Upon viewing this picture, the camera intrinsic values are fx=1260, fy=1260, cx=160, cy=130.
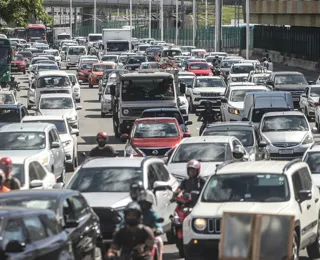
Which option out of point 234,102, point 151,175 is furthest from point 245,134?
point 234,102

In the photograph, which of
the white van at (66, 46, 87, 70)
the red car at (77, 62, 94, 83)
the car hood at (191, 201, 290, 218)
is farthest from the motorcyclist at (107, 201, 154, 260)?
the white van at (66, 46, 87, 70)

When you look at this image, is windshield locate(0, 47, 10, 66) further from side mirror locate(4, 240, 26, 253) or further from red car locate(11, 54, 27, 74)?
side mirror locate(4, 240, 26, 253)

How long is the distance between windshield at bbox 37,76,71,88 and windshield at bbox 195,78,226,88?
5.83 metres

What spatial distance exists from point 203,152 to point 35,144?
445 centimetres

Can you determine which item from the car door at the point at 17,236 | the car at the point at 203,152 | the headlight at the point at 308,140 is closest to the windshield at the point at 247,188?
the car door at the point at 17,236

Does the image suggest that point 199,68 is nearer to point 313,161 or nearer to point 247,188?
point 313,161

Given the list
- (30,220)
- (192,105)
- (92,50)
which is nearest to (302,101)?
(192,105)

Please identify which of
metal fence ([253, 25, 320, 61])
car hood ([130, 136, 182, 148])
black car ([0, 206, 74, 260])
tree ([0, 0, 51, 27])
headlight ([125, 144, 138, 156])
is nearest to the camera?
black car ([0, 206, 74, 260])

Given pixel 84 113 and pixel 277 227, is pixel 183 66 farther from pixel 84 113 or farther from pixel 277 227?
pixel 277 227

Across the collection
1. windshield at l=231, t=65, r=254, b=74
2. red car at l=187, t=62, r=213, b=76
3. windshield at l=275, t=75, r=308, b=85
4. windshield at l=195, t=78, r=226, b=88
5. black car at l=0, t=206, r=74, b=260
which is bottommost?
red car at l=187, t=62, r=213, b=76

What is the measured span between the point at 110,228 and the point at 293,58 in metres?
81.2

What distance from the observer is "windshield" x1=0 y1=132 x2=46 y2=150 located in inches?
1075

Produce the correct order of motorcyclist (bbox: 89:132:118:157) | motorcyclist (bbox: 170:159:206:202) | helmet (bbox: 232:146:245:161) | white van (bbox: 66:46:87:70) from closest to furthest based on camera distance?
motorcyclist (bbox: 170:159:206:202) → motorcyclist (bbox: 89:132:118:157) → helmet (bbox: 232:146:245:161) → white van (bbox: 66:46:87:70)

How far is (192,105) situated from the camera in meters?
52.5
